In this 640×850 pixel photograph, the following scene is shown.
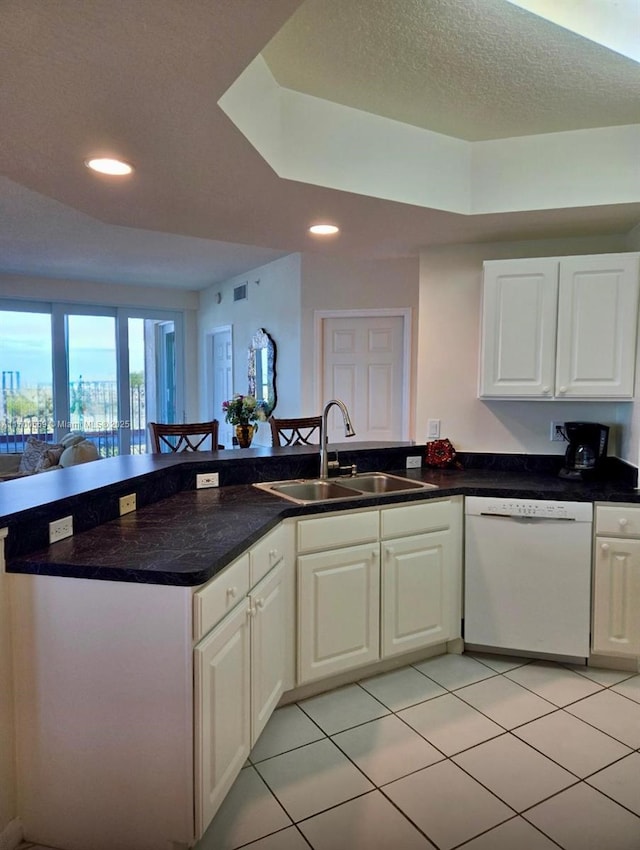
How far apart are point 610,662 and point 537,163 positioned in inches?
96.6

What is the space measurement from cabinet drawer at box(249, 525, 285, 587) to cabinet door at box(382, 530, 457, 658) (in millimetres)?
561

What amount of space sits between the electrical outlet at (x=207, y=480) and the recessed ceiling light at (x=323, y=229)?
1430mm

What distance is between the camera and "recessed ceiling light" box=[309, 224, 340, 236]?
298cm

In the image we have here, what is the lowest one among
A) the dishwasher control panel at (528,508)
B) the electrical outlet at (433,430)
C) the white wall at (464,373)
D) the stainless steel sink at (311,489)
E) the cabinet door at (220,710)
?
the cabinet door at (220,710)

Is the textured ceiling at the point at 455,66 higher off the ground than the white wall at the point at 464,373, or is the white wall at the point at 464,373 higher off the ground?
the textured ceiling at the point at 455,66

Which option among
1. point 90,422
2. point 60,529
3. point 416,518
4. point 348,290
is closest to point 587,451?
point 416,518

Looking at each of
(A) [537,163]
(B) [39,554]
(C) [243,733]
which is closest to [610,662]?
(C) [243,733]

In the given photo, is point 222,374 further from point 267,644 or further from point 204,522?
point 267,644

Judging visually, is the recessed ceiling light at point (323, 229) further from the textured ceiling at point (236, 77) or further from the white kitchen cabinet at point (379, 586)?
the white kitchen cabinet at point (379, 586)

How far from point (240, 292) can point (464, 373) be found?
12.5ft

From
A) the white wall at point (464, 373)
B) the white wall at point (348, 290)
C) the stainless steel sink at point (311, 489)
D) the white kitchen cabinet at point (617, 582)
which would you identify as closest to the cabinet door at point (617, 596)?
the white kitchen cabinet at point (617, 582)

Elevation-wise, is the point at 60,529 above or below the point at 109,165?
below

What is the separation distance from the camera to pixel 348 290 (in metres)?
5.05

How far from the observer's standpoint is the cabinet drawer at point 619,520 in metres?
2.59
